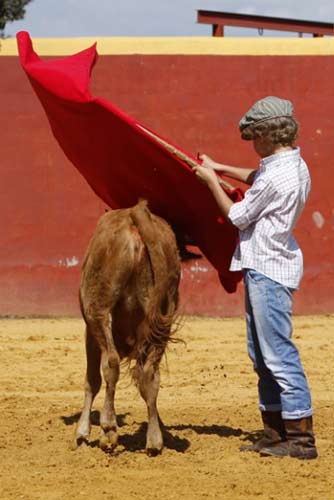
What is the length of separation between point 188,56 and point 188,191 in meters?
6.48

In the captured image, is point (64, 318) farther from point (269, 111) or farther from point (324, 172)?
point (269, 111)

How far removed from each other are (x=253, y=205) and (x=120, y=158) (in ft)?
3.30

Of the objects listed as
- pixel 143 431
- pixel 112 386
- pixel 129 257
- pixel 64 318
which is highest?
pixel 129 257

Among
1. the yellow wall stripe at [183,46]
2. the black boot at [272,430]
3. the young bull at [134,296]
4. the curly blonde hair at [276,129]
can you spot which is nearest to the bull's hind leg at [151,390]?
the young bull at [134,296]

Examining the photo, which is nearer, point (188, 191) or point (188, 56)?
point (188, 191)

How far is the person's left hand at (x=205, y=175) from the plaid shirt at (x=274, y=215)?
8.1 inches

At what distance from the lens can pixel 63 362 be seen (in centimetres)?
984

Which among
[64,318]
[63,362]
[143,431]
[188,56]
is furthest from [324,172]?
[143,431]

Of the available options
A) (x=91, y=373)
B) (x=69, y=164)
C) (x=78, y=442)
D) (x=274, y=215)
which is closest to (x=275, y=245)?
(x=274, y=215)

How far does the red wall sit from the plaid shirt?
21.9ft

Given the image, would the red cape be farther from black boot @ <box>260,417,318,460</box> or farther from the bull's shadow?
black boot @ <box>260,417,318,460</box>

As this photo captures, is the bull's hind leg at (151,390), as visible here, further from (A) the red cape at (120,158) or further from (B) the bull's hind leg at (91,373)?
(A) the red cape at (120,158)

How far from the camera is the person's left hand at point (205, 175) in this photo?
6.06 metres

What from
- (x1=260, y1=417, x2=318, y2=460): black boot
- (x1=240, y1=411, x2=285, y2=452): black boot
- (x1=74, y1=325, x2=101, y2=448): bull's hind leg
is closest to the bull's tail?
(x1=74, y1=325, x2=101, y2=448): bull's hind leg
